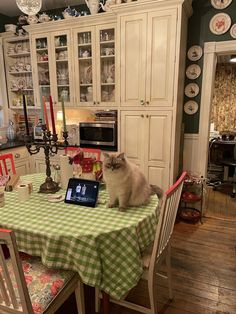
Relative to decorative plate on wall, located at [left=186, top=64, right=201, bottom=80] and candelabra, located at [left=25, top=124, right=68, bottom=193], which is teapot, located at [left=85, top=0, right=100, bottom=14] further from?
candelabra, located at [left=25, top=124, right=68, bottom=193]

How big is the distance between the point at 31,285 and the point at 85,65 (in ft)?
9.02

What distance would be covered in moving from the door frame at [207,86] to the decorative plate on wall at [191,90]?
8cm

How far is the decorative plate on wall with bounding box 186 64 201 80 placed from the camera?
9.68 feet

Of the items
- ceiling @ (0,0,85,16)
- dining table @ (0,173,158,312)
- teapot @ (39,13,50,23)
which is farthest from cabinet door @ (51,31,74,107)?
dining table @ (0,173,158,312)

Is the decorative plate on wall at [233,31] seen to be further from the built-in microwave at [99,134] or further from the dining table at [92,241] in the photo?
the dining table at [92,241]

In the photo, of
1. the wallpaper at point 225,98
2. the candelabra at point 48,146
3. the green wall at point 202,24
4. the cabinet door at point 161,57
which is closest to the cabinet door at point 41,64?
the cabinet door at point 161,57

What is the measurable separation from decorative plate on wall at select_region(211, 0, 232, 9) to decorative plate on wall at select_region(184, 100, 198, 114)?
1072 millimetres

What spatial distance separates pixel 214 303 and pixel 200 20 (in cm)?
291

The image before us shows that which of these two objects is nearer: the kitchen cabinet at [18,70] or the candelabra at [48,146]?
the candelabra at [48,146]

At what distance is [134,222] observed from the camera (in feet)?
4.47

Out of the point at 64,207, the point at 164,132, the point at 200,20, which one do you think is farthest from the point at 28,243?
the point at 200,20

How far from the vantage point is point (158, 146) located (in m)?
2.78

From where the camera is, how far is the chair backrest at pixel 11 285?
98 cm

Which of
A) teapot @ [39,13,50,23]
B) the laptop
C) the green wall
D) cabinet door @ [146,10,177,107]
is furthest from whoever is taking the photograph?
teapot @ [39,13,50,23]
